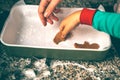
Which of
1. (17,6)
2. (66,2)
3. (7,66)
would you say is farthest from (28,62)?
(66,2)

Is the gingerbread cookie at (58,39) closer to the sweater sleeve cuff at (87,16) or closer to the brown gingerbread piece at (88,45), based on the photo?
the brown gingerbread piece at (88,45)

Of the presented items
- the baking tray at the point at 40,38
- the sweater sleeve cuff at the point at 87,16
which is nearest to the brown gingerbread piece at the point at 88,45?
the baking tray at the point at 40,38

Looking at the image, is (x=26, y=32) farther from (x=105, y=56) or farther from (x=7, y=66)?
(x=105, y=56)

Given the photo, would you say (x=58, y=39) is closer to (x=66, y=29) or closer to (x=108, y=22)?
(x=66, y=29)

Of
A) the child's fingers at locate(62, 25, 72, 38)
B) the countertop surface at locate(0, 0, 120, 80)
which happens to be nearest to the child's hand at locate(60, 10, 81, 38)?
the child's fingers at locate(62, 25, 72, 38)

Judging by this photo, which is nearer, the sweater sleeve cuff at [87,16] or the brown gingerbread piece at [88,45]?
the sweater sleeve cuff at [87,16]

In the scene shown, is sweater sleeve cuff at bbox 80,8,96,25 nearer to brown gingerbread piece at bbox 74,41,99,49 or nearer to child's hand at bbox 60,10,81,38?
child's hand at bbox 60,10,81,38
